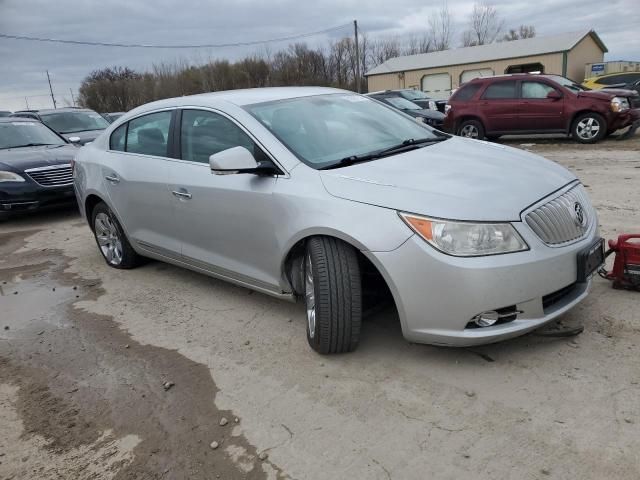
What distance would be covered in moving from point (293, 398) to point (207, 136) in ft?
6.91

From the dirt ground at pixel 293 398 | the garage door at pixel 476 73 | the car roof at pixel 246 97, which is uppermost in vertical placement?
the garage door at pixel 476 73

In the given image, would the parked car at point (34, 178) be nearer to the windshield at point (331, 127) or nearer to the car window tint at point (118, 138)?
the car window tint at point (118, 138)

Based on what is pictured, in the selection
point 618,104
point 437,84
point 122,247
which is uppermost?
point 437,84

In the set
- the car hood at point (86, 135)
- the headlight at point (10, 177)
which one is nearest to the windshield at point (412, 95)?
the car hood at point (86, 135)

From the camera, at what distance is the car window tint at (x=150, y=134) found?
4.42 metres

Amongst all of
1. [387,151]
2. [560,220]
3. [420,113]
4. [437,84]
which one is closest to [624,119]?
[420,113]

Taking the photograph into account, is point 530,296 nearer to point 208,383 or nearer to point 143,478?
point 208,383

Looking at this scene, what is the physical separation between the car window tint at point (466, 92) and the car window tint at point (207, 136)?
10275 mm

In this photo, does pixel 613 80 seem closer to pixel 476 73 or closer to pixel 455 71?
pixel 476 73

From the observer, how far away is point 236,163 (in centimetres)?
336

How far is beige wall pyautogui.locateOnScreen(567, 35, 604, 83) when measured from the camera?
33531 mm

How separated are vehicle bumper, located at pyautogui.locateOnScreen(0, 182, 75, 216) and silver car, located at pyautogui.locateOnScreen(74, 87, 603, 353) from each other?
3.90 meters

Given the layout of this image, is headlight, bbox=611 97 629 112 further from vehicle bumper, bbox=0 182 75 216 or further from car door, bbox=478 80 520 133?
vehicle bumper, bbox=0 182 75 216

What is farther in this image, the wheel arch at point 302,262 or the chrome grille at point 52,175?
the chrome grille at point 52,175
